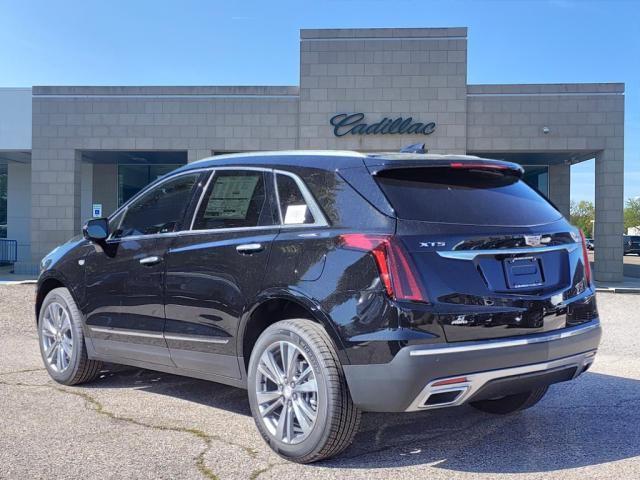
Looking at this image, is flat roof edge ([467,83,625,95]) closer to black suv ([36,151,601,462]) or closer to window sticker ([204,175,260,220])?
black suv ([36,151,601,462])

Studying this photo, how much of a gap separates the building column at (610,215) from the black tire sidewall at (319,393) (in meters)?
18.7

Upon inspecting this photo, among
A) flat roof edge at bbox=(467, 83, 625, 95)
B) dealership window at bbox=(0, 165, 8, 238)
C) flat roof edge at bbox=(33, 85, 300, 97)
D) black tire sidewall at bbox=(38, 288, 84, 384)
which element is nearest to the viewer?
black tire sidewall at bbox=(38, 288, 84, 384)

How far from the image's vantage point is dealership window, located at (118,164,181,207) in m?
25.5

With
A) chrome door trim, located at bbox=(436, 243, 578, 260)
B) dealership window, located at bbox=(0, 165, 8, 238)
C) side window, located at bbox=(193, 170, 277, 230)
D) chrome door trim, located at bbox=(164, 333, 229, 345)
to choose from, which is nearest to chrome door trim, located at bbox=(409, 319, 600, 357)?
chrome door trim, located at bbox=(436, 243, 578, 260)

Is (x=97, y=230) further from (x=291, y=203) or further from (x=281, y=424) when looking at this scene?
(x=281, y=424)

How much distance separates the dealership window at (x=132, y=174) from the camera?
83.7ft

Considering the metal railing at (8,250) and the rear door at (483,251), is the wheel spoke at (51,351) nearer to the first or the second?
the rear door at (483,251)

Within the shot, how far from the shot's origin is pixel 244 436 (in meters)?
4.41

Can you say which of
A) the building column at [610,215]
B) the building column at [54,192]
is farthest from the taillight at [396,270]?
the building column at [54,192]

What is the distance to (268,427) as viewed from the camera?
4043mm

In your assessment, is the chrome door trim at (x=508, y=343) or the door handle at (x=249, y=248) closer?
the chrome door trim at (x=508, y=343)

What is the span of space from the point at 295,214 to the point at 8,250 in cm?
2479

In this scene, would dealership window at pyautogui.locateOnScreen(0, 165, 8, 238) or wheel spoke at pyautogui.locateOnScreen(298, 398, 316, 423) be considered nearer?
wheel spoke at pyautogui.locateOnScreen(298, 398, 316, 423)

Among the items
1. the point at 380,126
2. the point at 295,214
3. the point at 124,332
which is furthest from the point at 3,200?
the point at 295,214
